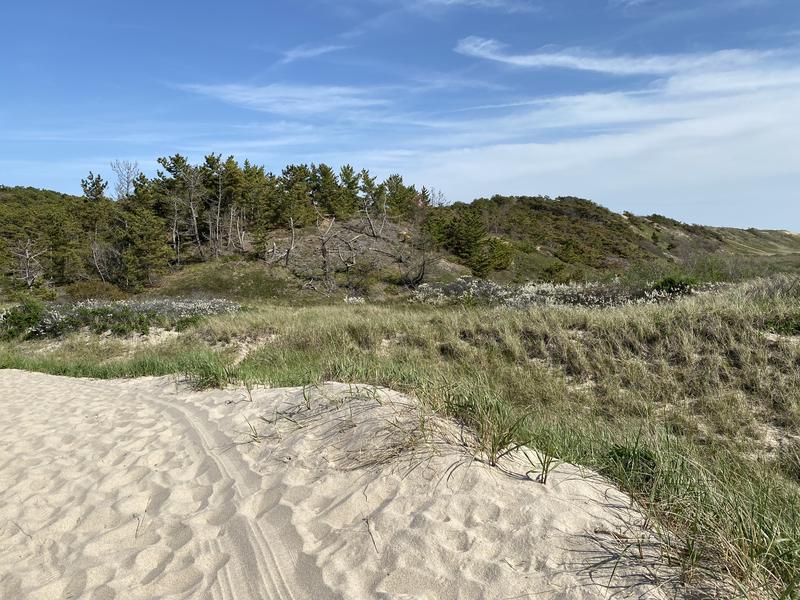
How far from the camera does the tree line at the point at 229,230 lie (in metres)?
33.1

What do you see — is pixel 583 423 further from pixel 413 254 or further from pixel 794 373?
pixel 413 254

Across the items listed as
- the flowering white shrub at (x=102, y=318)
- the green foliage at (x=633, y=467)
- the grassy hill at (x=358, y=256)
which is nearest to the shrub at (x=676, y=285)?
A: the grassy hill at (x=358, y=256)

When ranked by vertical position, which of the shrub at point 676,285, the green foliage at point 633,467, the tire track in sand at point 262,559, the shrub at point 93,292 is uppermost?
the shrub at point 676,285

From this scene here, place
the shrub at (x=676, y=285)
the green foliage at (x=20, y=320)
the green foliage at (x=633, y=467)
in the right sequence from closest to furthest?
the green foliage at (x=633, y=467) → the shrub at (x=676, y=285) → the green foliage at (x=20, y=320)

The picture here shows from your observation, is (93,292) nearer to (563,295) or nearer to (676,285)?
(563,295)

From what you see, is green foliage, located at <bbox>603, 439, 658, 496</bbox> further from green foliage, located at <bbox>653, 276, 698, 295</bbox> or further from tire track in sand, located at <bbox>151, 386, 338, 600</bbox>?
green foliage, located at <bbox>653, 276, 698, 295</bbox>

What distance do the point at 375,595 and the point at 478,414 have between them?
6.28 feet

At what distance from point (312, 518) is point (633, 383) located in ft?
19.6

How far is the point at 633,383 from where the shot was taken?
24.7 ft

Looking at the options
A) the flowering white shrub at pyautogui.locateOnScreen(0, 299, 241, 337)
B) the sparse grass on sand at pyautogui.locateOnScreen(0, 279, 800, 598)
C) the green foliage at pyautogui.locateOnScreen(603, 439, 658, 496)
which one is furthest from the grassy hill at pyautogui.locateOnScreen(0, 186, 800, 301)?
the green foliage at pyautogui.locateOnScreen(603, 439, 658, 496)

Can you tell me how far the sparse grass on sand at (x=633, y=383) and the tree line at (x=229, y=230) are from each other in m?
18.6

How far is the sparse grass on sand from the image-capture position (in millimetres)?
2688

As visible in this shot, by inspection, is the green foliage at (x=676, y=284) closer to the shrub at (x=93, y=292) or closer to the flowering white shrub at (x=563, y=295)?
the flowering white shrub at (x=563, y=295)

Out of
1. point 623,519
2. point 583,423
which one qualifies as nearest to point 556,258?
point 583,423
